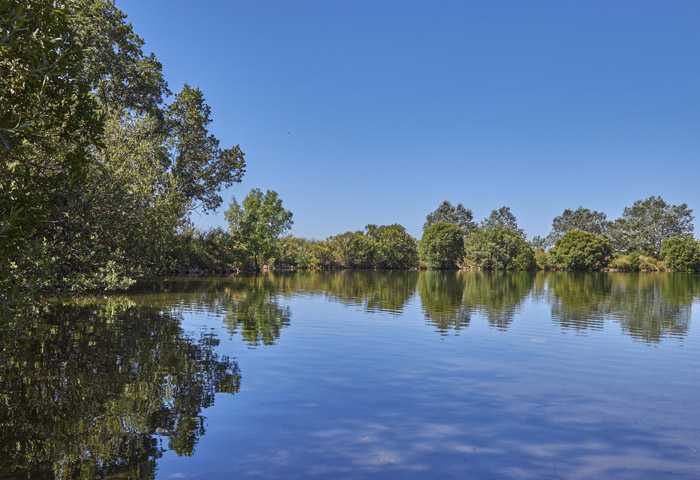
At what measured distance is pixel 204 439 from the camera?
13.1 m

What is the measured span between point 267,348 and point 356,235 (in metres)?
124

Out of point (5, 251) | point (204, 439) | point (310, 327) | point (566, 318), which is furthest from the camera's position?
point (566, 318)

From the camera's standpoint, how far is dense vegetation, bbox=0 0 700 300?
11.9m

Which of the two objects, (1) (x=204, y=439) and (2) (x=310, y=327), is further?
(2) (x=310, y=327)

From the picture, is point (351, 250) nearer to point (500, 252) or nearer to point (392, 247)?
point (392, 247)

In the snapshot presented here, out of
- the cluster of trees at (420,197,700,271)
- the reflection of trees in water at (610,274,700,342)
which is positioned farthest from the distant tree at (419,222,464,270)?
the reflection of trees in water at (610,274,700,342)

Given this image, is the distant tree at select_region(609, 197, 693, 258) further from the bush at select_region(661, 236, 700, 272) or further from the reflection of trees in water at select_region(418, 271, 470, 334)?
the reflection of trees in water at select_region(418, 271, 470, 334)

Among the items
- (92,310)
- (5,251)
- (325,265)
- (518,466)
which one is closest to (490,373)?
(518,466)

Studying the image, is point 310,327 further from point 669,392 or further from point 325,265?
point 325,265

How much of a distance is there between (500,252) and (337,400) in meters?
149

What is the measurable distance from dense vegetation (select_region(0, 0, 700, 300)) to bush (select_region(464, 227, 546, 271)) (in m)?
12.6

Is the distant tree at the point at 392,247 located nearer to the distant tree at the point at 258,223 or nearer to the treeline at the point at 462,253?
the treeline at the point at 462,253

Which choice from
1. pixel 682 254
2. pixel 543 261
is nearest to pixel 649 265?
pixel 682 254

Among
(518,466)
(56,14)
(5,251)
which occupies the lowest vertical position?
(518,466)
